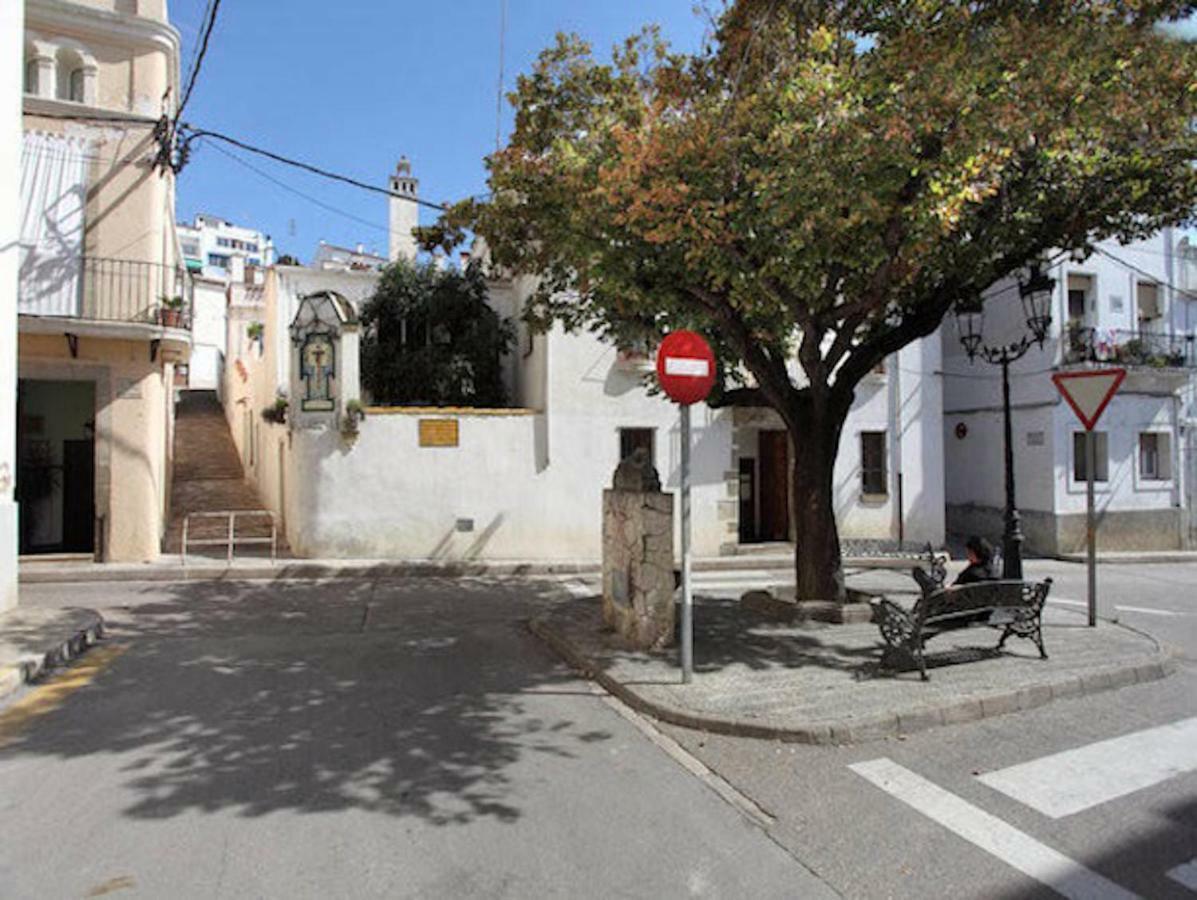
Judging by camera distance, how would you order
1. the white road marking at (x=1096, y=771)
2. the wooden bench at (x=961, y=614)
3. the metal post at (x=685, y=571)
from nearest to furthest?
the white road marking at (x=1096, y=771), the metal post at (x=685, y=571), the wooden bench at (x=961, y=614)

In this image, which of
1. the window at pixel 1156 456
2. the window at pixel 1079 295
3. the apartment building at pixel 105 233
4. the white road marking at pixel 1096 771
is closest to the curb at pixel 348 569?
the apartment building at pixel 105 233

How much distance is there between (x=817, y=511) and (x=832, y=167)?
4.20 m

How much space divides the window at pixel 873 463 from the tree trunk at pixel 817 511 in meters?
9.27

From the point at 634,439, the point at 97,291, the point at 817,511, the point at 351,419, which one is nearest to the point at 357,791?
the point at 817,511

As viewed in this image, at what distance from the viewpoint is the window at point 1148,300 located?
63.8ft

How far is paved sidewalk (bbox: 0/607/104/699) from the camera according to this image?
20.4ft

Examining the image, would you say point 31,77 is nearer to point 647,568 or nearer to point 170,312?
point 170,312

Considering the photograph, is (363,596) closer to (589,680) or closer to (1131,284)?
(589,680)

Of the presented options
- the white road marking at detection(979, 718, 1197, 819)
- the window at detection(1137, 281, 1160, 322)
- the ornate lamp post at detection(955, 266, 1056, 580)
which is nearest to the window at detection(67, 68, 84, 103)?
the ornate lamp post at detection(955, 266, 1056, 580)

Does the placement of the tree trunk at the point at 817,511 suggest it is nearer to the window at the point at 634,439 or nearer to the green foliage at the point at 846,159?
the green foliage at the point at 846,159

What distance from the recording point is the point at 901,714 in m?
5.11

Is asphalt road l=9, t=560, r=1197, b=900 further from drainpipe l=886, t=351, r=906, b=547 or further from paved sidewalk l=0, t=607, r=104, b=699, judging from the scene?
drainpipe l=886, t=351, r=906, b=547

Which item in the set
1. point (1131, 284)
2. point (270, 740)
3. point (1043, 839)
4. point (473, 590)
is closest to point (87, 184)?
point (473, 590)

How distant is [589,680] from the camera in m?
6.46
